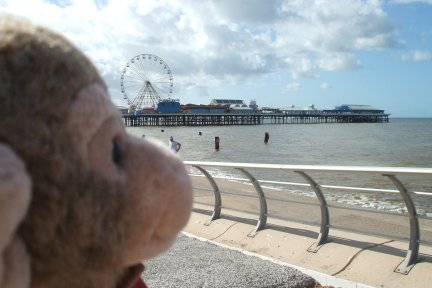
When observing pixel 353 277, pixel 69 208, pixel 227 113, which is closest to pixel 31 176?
pixel 69 208

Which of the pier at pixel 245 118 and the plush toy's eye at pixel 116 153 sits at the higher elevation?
the plush toy's eye at pixel 116 153

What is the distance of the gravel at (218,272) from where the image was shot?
4.09 m

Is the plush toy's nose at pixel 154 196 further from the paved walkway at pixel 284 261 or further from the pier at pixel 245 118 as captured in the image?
the pier at pixel 245 118

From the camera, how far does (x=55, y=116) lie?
37.2 inches

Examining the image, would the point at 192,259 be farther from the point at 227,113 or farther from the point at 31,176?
the point at 227,113

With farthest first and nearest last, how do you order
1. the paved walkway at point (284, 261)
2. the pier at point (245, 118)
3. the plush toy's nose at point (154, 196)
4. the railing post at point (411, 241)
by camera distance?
the pier at point (245, 118)
the railing post at point (411, 241)
the paved walkway at point (284, 261)
the plush toy's nose at point (154, 196)

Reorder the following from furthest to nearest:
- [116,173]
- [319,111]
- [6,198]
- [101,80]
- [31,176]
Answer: [319,111], [101,80], [116,173], [31,176], [6,198]

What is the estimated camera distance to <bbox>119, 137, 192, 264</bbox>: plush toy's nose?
1059 mm

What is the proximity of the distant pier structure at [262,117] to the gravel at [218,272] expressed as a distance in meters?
74.2

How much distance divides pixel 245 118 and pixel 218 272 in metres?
105

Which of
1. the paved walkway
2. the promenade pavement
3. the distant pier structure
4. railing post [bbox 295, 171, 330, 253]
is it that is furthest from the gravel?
the distant pier structure

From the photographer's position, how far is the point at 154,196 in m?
1.07

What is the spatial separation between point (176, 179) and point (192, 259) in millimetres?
3866

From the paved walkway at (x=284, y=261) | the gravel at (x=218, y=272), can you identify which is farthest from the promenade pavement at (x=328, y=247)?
the gravel at (x=218, y=272)
